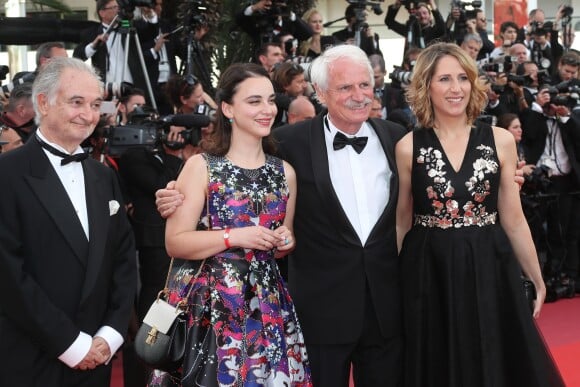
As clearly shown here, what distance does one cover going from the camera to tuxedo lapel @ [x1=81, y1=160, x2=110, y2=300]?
2.84m

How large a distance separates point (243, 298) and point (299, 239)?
0.46 meters

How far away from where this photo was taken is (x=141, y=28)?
7172mm

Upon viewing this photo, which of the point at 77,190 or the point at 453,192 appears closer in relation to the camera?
the point at 77,190

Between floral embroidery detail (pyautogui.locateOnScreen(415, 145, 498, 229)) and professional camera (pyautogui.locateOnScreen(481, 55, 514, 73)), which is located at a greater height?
professional camera (pyautogui.locateOnScreen(481, 55, 514, 73))

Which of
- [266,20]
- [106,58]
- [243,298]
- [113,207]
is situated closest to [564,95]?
[266,20]

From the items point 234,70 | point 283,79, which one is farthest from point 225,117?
point 283,79

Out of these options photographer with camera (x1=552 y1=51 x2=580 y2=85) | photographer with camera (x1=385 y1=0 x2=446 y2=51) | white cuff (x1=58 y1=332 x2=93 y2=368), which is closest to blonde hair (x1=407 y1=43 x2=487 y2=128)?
white cuff (x1=58 y1=332 x2=93 y2=368)

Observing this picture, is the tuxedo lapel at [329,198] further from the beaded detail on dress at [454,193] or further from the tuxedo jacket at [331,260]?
the beaded detail on dress at [454,193]

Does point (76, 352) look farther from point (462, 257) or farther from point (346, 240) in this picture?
point (462, 257)

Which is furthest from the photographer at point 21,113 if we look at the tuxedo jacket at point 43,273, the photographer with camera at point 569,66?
the photographer with camera at point 569,66

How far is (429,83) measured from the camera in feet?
11.8

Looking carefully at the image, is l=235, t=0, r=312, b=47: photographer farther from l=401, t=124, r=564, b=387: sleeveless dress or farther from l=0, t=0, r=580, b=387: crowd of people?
l=401, t=124, r=564, b=387: sleeveless dress

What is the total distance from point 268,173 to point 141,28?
4.35 metres

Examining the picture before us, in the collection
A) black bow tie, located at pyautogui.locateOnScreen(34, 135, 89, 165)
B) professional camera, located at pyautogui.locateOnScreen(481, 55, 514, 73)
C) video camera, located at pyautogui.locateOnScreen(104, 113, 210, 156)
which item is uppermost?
professional camera, located at pyautogui.locateOnScreen(481, 55, 514, 73)
